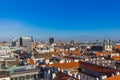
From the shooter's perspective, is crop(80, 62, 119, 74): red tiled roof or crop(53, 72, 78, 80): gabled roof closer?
crop(53, 72, 78, 80): gabled roof

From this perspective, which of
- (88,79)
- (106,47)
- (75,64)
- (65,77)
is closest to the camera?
(65,77)

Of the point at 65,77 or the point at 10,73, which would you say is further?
the point at 10,73

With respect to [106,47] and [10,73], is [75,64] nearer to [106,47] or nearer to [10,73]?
[10,73]

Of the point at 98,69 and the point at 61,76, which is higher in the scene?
the point at 61,76

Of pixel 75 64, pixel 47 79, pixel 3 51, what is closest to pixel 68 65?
pixel 75 64

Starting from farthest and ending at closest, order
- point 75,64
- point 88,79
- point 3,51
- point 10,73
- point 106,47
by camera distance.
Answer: point 3,51 → point 106,47 → point 75,64 → point 88,79 → point 10,73

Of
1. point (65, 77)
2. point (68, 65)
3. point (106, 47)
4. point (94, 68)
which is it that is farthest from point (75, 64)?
Answer: point (106, 47)

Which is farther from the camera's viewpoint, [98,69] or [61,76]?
[98,69]

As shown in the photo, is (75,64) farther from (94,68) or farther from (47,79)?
(47,79)

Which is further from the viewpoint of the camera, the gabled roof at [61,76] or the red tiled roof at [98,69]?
the red tiled roof at [98,69]
